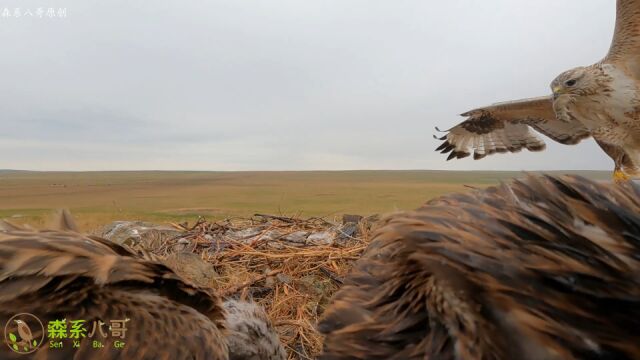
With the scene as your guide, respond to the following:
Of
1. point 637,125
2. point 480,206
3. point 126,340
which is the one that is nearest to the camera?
point 480,206

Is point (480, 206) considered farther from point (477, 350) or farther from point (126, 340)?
point (126, 340)

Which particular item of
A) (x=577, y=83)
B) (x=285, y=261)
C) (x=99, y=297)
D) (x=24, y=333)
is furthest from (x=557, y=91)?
(x=24, y=333)

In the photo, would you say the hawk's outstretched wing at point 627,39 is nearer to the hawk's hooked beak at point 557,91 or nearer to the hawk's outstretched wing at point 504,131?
the hawk's hooked beak at point 557,91

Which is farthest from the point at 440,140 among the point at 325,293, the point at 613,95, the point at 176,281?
the point at 176,281

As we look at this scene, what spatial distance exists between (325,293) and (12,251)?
328 cm

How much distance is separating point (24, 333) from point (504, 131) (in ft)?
35.8

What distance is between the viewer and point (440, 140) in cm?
1150

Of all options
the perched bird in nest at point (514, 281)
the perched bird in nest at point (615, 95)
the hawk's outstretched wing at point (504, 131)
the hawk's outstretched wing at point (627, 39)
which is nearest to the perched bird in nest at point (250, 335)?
the perched bird in nest at point (514, 281)

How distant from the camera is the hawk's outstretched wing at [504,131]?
1037 centimetres

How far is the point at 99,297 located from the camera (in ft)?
6.28

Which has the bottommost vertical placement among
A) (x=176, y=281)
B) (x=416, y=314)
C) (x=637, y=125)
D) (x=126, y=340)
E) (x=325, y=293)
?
(x=325, y=293)

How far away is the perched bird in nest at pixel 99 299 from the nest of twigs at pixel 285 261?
168 centimetres

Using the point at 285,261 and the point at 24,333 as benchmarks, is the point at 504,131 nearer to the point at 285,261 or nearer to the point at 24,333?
the point at 285,261

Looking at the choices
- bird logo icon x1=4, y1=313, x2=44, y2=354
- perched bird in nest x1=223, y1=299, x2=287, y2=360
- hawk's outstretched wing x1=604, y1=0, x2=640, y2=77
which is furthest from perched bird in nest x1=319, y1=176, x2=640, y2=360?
hawk's outstretched wing x1=604, y1=0, x2=640, y2=77
